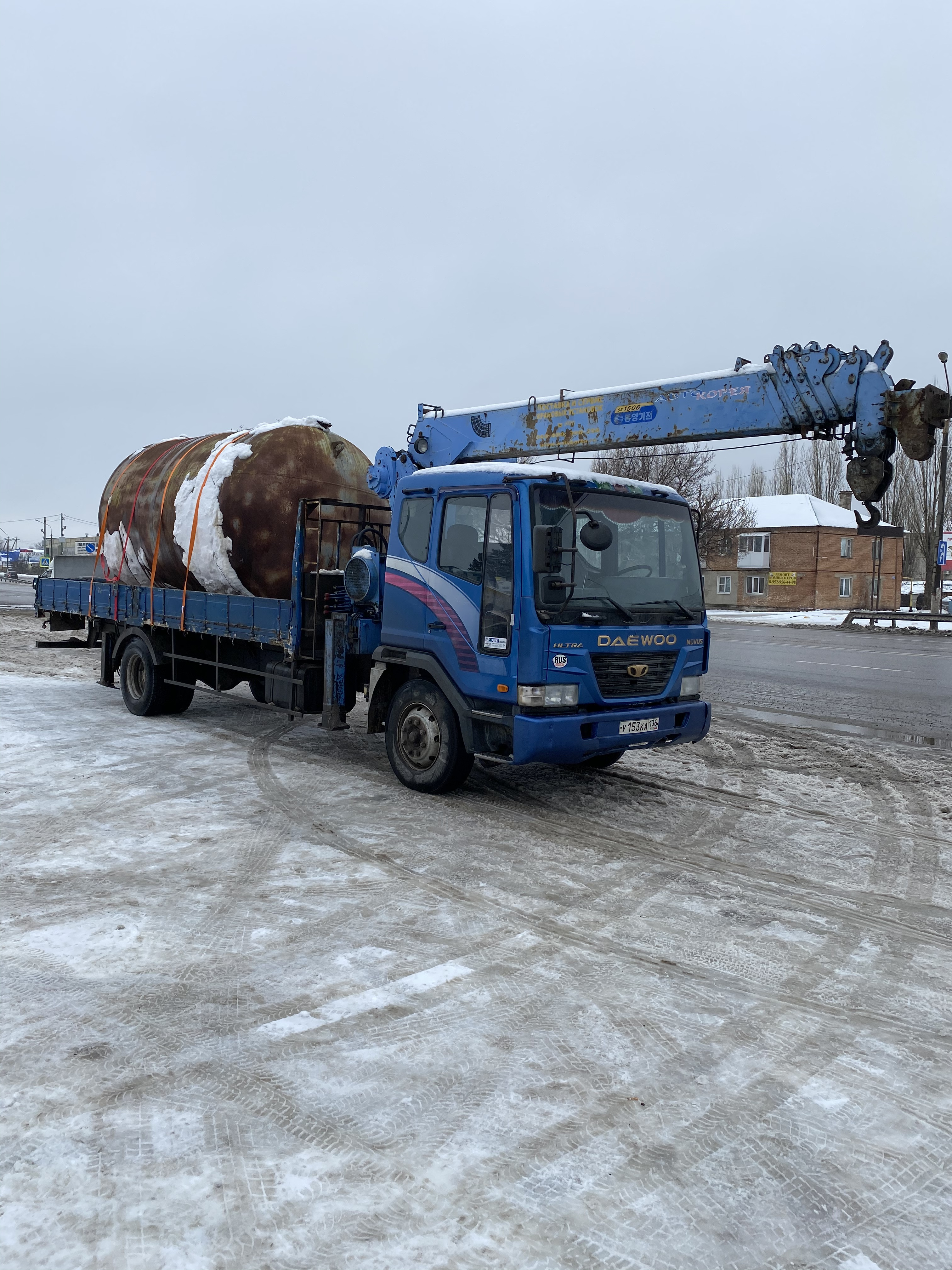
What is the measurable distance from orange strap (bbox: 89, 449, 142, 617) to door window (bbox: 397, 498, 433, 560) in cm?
547

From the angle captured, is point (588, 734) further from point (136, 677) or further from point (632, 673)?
point (136, 677)

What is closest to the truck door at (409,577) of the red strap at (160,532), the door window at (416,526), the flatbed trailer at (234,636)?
the door window at (416,526)

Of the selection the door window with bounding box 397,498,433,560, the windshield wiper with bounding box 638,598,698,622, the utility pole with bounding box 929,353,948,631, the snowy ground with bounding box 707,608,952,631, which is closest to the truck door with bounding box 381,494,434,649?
the door window with bounding box 397,498,433,560

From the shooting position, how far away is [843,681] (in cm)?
1552

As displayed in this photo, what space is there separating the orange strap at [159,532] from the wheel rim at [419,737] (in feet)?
14.9

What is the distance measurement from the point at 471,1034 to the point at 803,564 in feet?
184

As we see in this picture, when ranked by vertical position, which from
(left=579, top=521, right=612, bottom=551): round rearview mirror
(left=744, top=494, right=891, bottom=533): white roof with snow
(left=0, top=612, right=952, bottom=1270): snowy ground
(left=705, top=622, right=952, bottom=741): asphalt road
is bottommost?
(left=0, top=612, right=952, bottom=1270): snowy ground

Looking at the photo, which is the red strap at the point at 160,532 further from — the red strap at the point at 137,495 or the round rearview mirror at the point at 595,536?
the round rearview mirror at the point at 595,536

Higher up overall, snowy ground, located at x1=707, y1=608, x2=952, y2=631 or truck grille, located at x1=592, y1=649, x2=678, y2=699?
truck grille, located at x1=592, y1=649, x2=678, y2=699

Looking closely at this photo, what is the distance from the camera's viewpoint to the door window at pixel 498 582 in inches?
268

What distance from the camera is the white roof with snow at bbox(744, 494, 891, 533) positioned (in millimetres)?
56281

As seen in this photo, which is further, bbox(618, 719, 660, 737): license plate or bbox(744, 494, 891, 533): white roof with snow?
bbox(744, 494, 891, 533): white roof with snow

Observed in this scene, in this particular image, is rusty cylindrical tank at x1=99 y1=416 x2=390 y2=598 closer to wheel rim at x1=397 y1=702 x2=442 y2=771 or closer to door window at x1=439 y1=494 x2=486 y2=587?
door window at x1=439 y1=494 x2=486 y2=587

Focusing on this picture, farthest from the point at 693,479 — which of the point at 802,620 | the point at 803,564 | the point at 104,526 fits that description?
the point at 104,526
